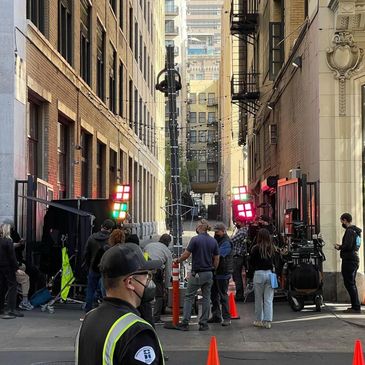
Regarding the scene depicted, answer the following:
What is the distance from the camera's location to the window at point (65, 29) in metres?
18.5

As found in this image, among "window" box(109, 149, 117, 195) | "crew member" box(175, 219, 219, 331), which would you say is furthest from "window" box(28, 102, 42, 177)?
"window" box(109, 149, 117, 195)

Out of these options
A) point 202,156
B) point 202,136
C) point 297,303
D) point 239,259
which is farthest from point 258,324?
point 202,136

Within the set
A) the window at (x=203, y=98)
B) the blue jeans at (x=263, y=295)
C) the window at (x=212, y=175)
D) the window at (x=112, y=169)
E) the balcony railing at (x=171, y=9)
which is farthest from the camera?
the window at (x=212, y=175)

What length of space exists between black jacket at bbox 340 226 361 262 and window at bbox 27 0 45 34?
8880mm

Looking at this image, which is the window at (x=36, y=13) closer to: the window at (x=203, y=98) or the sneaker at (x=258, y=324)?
the sneaker at (x=258, y=324)

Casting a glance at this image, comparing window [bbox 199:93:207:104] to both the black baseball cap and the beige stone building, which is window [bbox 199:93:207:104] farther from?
the black baseball cap

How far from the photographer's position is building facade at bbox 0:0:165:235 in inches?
526

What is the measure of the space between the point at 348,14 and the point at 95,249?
23.2 ft

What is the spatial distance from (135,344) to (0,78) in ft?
38.7

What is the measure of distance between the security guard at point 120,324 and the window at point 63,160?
15904 millimetres

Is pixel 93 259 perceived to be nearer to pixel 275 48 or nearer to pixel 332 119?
pixel 332 119

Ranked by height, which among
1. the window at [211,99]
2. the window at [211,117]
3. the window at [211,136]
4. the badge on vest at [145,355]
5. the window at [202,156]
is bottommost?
the badge on vest at [145,355]

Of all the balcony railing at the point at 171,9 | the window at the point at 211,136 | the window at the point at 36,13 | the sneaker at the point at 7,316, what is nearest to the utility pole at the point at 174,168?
the sneaker at the point at 7,316

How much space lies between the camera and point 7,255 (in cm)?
1121
